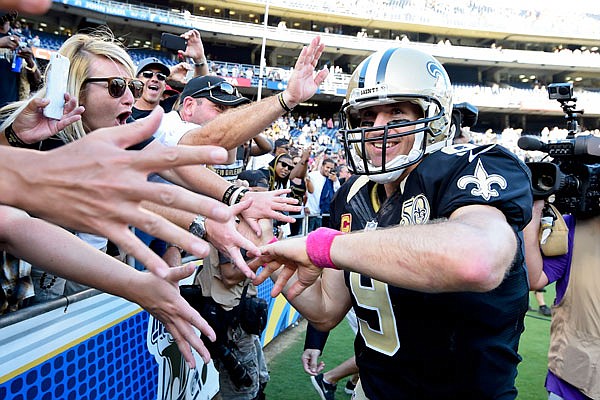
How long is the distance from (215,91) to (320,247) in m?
1.99

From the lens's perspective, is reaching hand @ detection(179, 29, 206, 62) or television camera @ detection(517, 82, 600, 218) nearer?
television camera @ detection(517, 82, 600, 218)

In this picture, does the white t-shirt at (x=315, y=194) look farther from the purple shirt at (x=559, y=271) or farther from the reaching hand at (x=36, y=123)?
the reaching hand at (x=36, y=123)

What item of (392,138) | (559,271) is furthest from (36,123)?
(559,271)

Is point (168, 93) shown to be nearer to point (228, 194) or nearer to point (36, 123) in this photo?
point (228, 194)

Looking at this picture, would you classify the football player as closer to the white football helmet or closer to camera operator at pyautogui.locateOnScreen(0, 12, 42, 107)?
the white football helmet

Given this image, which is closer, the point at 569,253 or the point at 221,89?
the point at 569,253

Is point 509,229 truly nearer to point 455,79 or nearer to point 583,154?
point 583,154

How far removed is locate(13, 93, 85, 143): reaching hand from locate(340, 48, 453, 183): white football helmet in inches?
48.2

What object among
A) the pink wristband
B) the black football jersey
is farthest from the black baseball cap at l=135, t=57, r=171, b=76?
the pink wristband

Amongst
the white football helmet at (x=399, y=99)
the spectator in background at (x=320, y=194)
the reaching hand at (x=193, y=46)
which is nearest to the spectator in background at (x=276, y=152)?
the spectator in background at (x=320, y=194)

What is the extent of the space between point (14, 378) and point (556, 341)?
2.86 m

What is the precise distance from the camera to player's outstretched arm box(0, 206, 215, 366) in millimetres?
1438

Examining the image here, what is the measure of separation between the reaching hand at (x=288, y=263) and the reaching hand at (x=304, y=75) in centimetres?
113

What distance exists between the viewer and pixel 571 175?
2.72 m
